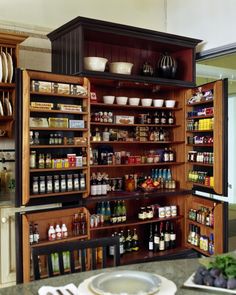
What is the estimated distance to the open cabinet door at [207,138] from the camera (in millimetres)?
3520

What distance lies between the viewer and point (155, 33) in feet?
Answer: 12.4

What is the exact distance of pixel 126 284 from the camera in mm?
1376

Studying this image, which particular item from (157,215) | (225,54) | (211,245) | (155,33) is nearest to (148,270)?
(211,245)

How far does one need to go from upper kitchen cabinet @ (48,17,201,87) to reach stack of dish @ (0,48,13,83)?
20.6 inches

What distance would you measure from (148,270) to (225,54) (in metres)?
3.03

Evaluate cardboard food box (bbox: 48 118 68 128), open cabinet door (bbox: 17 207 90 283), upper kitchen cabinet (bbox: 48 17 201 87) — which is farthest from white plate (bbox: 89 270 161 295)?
upper kitchen cabinet (bbox: 48 17 201 87)

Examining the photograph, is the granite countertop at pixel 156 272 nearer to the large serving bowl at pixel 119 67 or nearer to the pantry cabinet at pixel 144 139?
the pantry cabinet at pixel 144 139

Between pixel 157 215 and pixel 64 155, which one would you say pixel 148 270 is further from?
pixel 157 215

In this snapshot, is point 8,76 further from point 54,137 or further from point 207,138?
point 207,138

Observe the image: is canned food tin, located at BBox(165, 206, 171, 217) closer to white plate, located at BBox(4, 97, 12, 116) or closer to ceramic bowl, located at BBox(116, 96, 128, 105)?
ceramic bowl, located at BBox(116, 96, 128, 105)

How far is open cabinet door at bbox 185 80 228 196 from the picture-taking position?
11.5ft

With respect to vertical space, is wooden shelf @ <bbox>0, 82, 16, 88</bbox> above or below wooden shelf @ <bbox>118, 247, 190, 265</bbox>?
above

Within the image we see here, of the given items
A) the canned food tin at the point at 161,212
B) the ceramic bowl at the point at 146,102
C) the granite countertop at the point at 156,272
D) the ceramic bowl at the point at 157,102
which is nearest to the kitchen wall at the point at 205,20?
the ceramic bowl at the point at 157,102

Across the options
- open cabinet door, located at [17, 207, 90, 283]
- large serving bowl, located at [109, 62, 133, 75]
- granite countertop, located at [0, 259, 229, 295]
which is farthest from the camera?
large serving bowl, located at [109, 62, 133, 75]
